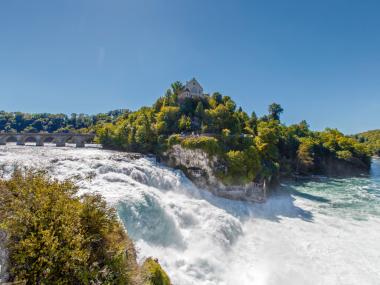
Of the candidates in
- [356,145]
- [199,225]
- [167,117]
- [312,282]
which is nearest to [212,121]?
[167,117]

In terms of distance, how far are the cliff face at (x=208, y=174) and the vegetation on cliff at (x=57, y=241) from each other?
64.9 ft

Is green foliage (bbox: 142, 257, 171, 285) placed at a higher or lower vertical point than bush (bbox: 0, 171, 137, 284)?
lower

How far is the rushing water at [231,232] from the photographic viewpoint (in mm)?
14237

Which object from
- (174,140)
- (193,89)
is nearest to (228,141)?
(174,140)

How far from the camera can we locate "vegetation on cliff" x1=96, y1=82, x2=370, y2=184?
30734 millimetres

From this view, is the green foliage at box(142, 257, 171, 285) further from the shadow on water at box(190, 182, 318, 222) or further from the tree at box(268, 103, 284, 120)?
the tree at box(268, 103, 284, 120)

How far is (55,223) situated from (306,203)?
29963 millimetres

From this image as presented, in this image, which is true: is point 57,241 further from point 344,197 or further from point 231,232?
point 344,197

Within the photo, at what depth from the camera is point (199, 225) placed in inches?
742

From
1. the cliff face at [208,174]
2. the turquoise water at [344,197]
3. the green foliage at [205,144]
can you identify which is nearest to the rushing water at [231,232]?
the turquoise water at [344,197]

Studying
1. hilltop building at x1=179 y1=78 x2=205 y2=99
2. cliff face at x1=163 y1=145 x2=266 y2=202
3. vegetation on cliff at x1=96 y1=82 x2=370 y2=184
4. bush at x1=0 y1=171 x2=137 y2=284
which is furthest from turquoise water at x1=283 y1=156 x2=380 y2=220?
hilltop building at x1=179 y1=78 x2=205 y2=99

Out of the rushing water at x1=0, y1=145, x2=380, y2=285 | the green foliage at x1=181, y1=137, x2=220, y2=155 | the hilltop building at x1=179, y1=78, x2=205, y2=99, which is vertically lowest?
the rushing water at x1=0, y1=145, x2=380, y2=285

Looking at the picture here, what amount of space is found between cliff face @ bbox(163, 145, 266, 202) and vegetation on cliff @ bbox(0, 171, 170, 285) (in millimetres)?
19776

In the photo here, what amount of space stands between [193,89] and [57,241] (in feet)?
156
